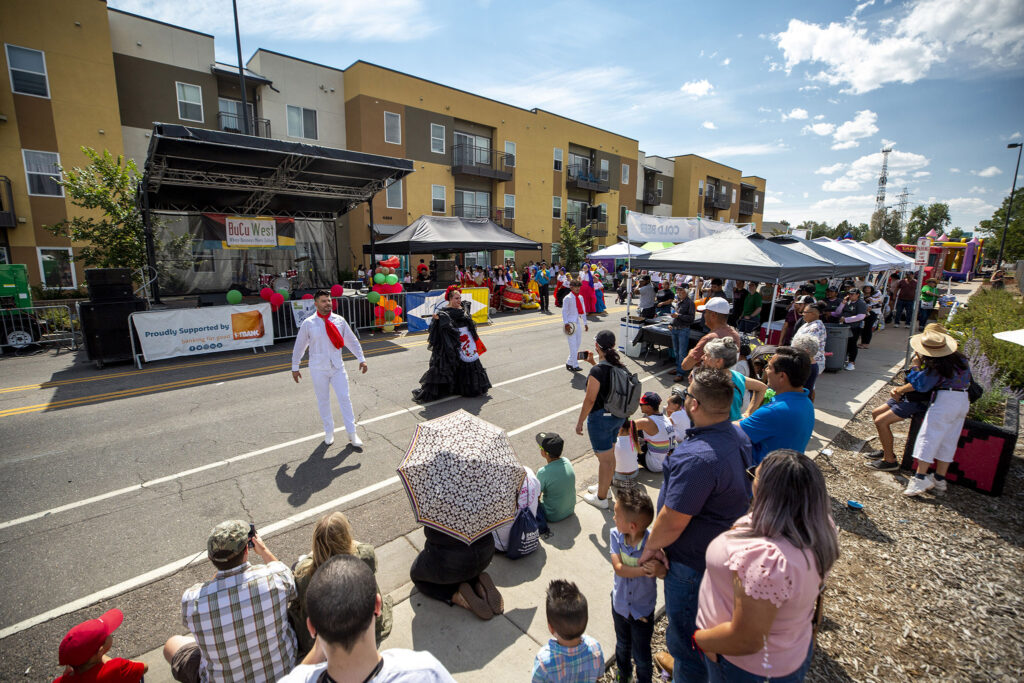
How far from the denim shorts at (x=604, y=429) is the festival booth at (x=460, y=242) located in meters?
11.4

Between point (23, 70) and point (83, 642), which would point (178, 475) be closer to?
point (83, 642)

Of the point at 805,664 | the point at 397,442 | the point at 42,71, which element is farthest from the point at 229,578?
the point at 42,71

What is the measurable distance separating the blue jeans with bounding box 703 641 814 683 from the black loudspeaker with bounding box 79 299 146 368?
12384mm

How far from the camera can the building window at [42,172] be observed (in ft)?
55.0

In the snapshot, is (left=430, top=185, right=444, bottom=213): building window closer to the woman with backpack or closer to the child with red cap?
the woman with backpack

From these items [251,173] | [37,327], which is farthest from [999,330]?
[37,327]

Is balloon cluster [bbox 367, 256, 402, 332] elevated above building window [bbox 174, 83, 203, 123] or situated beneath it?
situated beneath

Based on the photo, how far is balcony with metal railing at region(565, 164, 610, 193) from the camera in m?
36.0

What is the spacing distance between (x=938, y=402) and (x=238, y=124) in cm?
2710

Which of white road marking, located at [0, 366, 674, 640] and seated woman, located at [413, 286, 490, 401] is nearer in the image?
white road marking, located at [0, 366, 674, 640]

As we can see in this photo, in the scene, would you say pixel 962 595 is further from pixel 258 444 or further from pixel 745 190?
pixel 745 190

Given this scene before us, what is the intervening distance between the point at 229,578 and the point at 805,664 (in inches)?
108

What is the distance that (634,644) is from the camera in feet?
8.57

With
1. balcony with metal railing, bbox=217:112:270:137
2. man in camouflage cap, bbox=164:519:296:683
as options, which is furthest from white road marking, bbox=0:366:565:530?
balcony with metal railing, bbox=217:112:270:137
